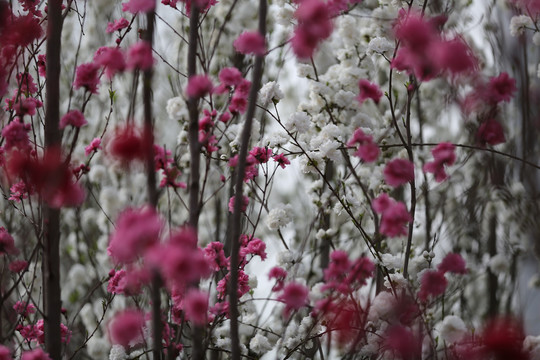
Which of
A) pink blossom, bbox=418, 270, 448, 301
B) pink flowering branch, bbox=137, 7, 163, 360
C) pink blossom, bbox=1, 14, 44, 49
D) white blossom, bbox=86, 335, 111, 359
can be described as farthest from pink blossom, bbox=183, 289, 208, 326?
white blossom, bbox=86, 335, 111, 359

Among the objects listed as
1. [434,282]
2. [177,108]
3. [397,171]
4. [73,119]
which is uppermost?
[177,108]

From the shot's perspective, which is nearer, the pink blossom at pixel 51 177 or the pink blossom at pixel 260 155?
the pink blossom at pixel 51 177

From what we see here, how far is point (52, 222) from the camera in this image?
2.22 metres

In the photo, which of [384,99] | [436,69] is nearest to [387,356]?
[436,69]

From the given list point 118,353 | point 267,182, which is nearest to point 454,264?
point 267,182

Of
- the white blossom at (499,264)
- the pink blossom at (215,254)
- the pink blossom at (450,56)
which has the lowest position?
the pink blossom at (215,254)

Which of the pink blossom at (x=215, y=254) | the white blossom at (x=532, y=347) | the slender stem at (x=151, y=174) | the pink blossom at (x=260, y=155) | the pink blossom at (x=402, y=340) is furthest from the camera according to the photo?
the pink blossom at (x=260, y=155)

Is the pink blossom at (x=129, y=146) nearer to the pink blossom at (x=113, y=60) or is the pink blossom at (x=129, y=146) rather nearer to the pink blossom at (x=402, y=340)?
the pink blossom at (x=113, y=60)

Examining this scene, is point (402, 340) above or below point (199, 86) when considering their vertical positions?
below

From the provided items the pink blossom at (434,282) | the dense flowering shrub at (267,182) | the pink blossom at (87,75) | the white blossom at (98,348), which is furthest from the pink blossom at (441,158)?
the white blossom at (98,348)

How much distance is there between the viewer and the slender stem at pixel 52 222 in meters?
2.21

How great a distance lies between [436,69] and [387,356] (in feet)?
4.60

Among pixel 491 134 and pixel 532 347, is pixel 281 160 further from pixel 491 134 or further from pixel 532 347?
pixel 532 347

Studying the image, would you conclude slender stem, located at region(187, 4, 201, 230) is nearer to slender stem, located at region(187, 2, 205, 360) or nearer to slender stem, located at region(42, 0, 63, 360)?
slender stem, located at region(187, 2, 205, 360)
